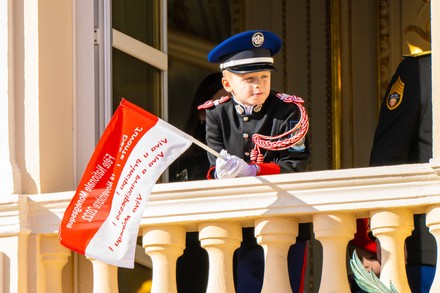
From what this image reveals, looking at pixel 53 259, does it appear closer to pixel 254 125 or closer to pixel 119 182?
pixel 119 182

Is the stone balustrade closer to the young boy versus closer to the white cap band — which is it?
the young boy

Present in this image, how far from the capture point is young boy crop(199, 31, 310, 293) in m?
8.83

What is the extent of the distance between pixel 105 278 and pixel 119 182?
0.44 metres

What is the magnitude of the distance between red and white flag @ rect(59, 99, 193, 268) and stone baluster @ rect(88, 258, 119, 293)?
218 millimetres

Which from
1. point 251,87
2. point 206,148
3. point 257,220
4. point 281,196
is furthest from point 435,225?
point 251,87

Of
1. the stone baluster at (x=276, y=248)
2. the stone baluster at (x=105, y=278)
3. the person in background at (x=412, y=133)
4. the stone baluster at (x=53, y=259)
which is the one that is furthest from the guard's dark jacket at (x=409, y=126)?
the stone baluster at (x=53, y=259)

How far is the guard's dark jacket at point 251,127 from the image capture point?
348 inches

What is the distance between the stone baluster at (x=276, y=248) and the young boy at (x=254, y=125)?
0.23 meters

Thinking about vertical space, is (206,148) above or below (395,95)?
below

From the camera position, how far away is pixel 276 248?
8.57 metres

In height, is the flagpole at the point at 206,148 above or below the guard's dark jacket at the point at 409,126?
below

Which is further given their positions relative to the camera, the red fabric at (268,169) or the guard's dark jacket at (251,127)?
the guard's dark jacket at (251,127)

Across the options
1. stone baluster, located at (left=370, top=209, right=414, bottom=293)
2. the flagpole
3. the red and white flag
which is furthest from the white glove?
stone baluster, located at (left=370, top=209, right=414, bottom=293)

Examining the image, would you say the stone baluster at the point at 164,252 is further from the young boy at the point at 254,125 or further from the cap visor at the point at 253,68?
the cap visor at the point at 253,68
